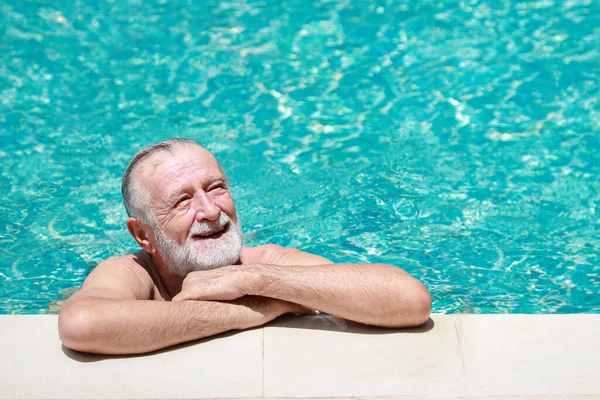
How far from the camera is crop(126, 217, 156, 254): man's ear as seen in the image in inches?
156

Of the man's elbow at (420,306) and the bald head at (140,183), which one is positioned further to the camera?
the bald head at (140,183)

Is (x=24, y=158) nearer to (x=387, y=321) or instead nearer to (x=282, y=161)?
(x=282, y=161)

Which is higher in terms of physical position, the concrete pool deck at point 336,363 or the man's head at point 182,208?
the man's head at point 182,208

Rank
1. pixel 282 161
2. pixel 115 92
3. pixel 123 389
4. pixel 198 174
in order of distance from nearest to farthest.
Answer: pixel 123 389, pixel 198 174, pixel 282 161, pixel 115 92

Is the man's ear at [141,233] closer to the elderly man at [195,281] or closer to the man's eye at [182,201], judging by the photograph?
the elderly man at [195,281]

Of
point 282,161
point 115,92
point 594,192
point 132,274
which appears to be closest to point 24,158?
point 115,92

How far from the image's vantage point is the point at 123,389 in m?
3.19

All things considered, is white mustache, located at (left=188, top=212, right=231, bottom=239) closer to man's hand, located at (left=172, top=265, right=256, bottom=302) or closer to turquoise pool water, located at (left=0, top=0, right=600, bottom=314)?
man's hand, located at (left=172, top=265, right=256, bottom=302)

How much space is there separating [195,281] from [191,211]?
1.26ft

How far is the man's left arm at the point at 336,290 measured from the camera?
137 inches

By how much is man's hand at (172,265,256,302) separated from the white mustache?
0.93 feet

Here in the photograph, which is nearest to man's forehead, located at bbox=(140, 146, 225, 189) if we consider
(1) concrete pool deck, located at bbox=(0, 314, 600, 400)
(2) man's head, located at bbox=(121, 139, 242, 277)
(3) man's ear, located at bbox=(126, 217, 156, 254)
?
(2) man's head, located at bbox=(121, 139, 242, 277)

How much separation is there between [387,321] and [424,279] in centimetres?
166

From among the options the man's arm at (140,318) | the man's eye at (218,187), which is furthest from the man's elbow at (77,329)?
the man's eye at (218,187)
